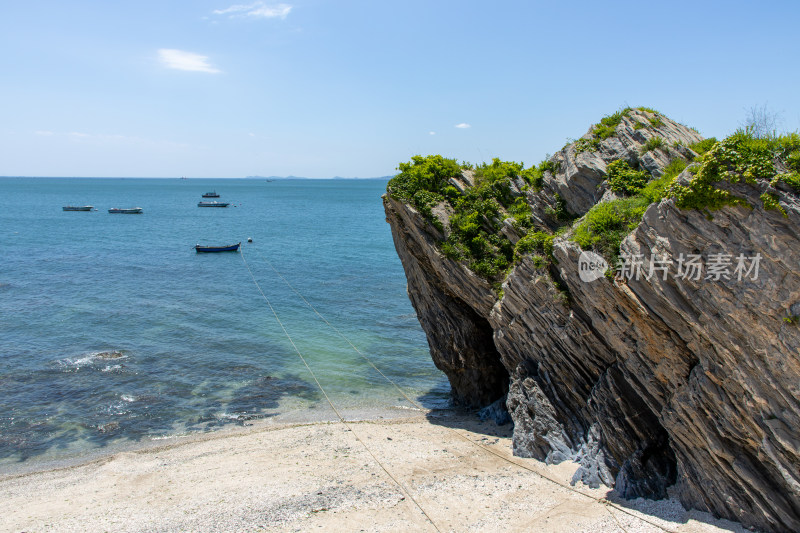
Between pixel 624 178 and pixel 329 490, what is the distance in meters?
16.2

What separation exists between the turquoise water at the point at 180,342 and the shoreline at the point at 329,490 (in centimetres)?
363

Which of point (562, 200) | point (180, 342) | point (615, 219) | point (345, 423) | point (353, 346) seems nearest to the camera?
point (615, 219)

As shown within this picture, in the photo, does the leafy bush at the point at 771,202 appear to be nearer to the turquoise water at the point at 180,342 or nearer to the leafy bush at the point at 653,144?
the leafy bush at the point at 653,144

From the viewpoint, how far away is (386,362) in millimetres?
36094

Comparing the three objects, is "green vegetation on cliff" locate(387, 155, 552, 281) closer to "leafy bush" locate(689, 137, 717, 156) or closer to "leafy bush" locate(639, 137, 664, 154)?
"leafy bush" locate(639, 137, 664, 154)

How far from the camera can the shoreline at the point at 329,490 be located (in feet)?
55.9

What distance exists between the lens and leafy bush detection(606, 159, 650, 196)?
738 inches

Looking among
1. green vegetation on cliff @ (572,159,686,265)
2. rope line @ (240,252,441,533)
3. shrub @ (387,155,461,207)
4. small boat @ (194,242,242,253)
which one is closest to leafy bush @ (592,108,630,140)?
green vegetation on cliff @ (572,159,686,265)

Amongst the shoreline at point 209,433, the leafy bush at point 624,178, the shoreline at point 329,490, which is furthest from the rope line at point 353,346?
the leafy bush at point 624,178

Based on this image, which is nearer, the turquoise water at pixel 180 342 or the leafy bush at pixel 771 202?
the leafy bush at pixel 771 202

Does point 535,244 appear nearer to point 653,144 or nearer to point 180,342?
point 653,144

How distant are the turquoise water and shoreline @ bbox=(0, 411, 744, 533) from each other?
3.63 m

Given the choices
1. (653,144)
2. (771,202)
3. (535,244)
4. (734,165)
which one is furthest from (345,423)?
(771,202)

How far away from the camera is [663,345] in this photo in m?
15.1
